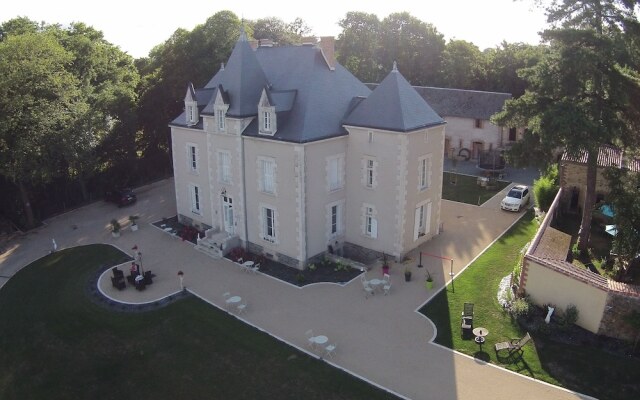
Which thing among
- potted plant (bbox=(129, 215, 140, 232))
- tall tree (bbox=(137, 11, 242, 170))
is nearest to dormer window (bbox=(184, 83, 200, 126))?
potted plant (bbox=(129, 215, 140, 232))

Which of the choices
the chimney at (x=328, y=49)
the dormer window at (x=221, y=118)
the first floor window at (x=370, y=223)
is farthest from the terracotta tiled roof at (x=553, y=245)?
the dormer window at (x=221, y=118)

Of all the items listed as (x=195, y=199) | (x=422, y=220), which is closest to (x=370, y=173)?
(x=422, y=220)

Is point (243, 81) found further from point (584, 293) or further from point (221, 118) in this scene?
point (584, 293)

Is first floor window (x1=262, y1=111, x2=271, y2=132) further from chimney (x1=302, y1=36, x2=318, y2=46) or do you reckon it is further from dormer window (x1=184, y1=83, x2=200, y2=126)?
dormer window (x1=184, y1=83, x2=200, y2=126)

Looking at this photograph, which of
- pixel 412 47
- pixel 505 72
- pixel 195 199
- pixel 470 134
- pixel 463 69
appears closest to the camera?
pixel 195 199

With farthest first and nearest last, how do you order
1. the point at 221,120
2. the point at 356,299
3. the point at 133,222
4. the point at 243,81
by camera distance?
the point at 133,222, the point at 221,120, the point at 243,81, the point at 356,299

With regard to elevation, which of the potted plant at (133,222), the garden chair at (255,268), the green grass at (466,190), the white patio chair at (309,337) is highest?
the green grass at (466,190)

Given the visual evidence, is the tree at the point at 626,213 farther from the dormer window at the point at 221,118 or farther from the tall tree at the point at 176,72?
the tall tree at the point at 176,72
